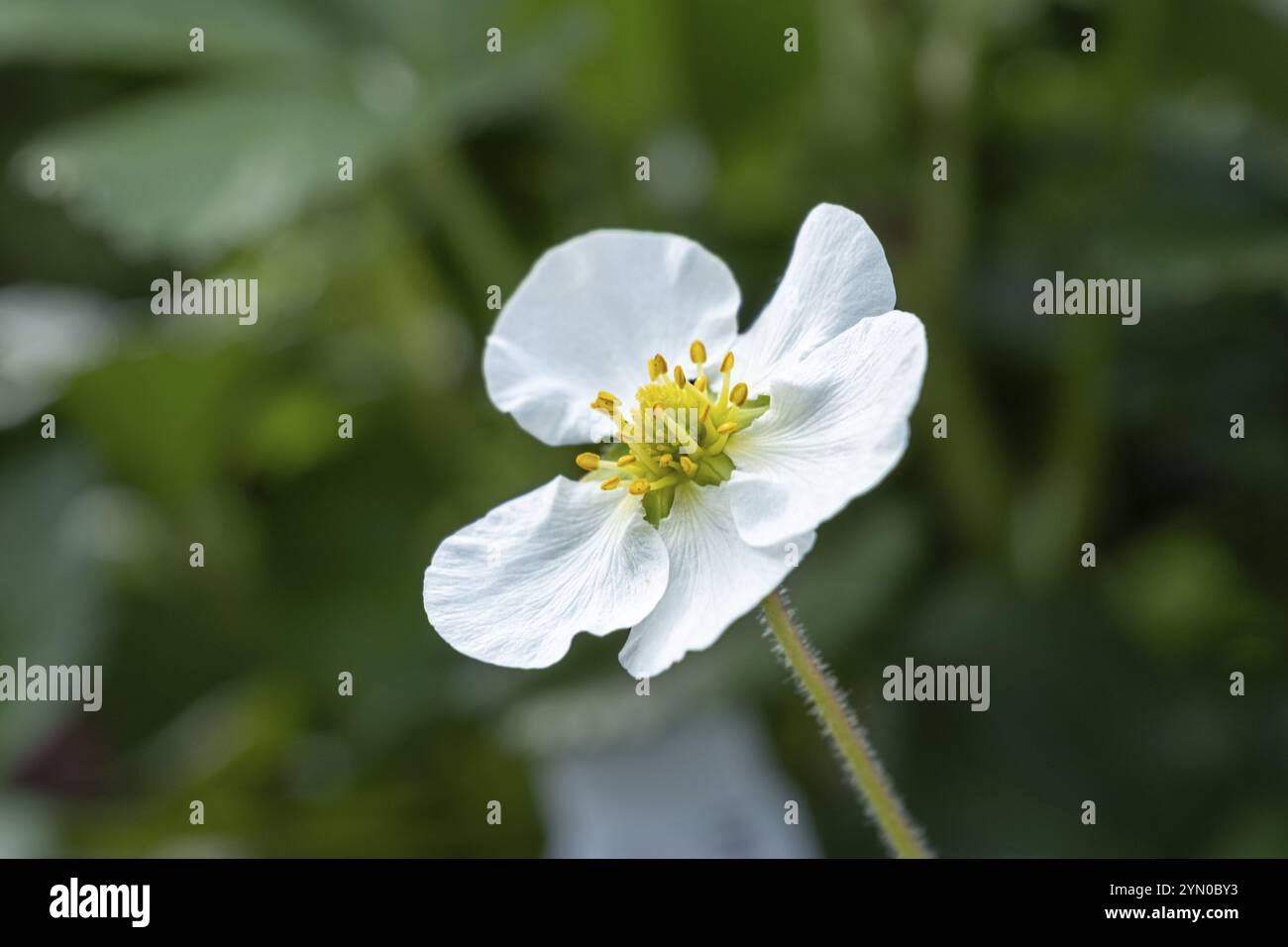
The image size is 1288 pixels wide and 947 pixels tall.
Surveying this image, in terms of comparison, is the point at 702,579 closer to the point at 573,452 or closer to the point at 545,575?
the point at 545,575

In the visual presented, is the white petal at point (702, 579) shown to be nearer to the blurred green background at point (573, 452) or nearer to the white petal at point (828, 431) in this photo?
the white petal at point (828, 431)

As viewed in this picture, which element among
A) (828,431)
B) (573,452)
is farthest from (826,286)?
(573,452)

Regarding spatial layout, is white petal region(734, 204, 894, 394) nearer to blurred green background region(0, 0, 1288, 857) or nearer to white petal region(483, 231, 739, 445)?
white petal region(483, 231, 739, 445)

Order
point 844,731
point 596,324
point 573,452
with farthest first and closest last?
point 573,452 < point 596,324 < point 844,731

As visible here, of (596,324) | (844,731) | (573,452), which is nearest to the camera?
(844,731)

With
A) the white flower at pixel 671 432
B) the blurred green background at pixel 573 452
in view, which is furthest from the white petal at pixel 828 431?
the blurred green background at pixel 573 452

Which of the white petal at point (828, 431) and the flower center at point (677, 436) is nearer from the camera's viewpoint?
the white petal at point (828, 431)

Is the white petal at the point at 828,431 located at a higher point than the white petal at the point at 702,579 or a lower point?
higher

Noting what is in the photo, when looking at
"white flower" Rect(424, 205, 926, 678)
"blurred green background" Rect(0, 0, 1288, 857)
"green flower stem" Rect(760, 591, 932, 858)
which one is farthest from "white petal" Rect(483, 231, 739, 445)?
"blurred green background" Rect(0, 0, 1288, 857)
